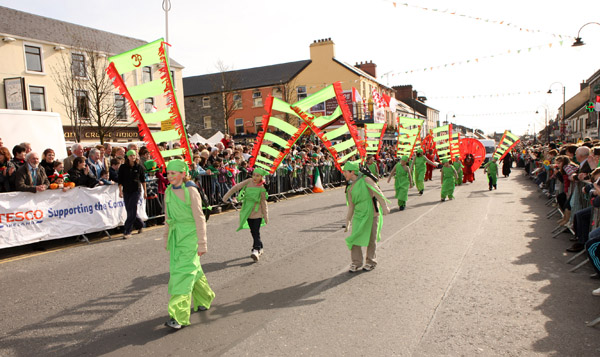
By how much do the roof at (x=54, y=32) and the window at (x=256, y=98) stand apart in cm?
1559

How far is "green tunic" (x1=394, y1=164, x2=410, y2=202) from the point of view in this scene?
41.1 feet

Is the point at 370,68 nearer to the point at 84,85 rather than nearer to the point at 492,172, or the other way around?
the point at 84,85

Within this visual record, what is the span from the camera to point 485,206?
13008mm

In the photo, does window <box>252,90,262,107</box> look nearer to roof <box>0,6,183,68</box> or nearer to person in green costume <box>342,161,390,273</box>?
roof <box>0,6,183,68</box>

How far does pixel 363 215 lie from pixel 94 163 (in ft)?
22.5

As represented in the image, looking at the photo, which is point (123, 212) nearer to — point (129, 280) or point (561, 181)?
point (129, 280)

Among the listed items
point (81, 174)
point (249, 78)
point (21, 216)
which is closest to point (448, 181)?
point (81, 174)

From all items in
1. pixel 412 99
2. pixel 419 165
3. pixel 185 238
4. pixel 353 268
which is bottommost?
pixel 353 268

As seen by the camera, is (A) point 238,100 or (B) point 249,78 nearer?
(A) point 238,100

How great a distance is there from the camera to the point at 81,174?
360 inches

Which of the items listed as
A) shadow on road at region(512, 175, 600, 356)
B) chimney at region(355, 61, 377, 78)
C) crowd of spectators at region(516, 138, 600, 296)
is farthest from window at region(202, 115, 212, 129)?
shadow on road at region(512, 175, 600, 356)

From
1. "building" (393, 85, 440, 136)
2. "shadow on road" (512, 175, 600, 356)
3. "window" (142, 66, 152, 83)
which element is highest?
"building" (393, 85, 440, 136)

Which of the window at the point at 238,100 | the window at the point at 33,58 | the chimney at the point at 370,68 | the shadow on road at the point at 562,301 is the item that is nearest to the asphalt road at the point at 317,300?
the shadow on road at the point at 562,301

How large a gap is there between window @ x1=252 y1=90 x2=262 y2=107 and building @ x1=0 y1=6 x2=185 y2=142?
17.0 m
